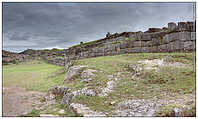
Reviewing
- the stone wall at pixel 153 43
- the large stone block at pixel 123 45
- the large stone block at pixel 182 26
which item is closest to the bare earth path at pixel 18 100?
the stone wall at pixel 153 43

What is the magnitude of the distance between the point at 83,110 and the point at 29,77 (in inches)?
55.0

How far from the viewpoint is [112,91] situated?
3.61 meters

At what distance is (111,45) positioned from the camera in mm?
11062

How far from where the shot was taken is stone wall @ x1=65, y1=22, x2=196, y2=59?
7.25 metres

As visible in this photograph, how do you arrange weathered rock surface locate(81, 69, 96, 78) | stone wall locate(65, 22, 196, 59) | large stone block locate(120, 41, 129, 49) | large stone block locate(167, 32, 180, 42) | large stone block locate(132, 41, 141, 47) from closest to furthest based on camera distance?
1. weathered rock surface locate(81, 69, 96, 78)
2. stone wall locate(65, 22, 196, 59)
3. large stone block locate(167, 32, 180, 42)
4. large stone block locate(132, 41, 141, 47)
5. large stone block locate(120, 41, 129, 49)

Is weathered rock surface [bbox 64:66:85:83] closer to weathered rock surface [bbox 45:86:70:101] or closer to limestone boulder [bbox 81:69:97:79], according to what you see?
limestone boulder [bbox 81:69:97:79]

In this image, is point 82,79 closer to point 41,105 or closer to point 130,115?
point 41,105

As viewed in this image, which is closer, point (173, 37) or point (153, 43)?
point (173, 37)

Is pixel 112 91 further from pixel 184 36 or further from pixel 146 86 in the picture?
pixel 184 36

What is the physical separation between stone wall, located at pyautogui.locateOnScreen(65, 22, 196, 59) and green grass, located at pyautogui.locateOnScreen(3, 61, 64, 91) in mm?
3221

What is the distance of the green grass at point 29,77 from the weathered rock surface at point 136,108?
5.03 feet

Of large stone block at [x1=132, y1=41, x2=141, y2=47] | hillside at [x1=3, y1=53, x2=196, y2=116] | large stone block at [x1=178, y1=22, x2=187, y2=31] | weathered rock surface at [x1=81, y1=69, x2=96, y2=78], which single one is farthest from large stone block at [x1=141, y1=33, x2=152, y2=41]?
weathered rock surface at [x1=81, y1=69, x2=96, y2=78]

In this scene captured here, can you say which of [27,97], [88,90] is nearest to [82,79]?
[88,90]

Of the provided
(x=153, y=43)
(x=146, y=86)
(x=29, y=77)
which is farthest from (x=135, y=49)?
(x=29, y=77)
